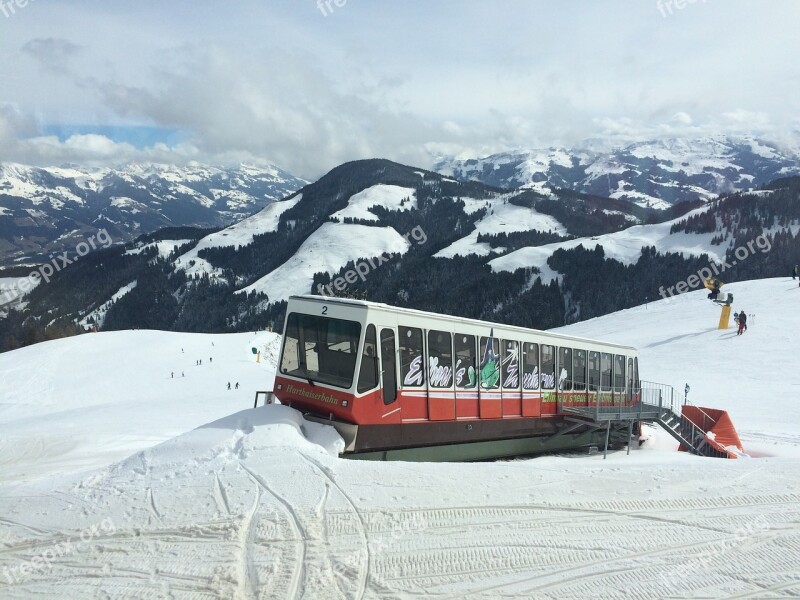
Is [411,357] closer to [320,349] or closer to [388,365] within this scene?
[388,365]

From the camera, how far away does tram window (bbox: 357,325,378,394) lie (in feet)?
36.9

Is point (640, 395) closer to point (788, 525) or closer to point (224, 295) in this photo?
point (788, 525)

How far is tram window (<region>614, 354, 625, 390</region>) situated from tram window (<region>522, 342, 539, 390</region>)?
5944 millimetres

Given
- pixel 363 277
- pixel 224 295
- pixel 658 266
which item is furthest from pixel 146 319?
pixel 658 266

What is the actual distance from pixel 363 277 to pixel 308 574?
604 ft

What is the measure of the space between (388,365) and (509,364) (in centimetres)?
477

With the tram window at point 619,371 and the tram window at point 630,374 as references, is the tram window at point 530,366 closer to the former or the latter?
the tram window at point 619,371

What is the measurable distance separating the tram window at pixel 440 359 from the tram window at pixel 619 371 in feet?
33.5

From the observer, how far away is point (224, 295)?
194750mm

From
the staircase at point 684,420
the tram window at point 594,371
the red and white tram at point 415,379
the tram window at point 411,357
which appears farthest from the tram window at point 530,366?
the tram window at point 411,357

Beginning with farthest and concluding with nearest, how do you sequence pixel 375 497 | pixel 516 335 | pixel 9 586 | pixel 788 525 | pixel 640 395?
pixel 640 395, pixel 516 335, pixel 375 497, pixel 788 525, pixel 9 586

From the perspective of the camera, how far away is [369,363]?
11375 mm

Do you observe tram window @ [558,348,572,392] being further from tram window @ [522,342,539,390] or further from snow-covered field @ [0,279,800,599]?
snow-covered field @ [0,279,800,599]

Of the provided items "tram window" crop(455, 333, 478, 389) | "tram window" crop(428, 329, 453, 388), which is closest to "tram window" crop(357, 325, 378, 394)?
"tram window" crop(428, 329, 453, 388)
